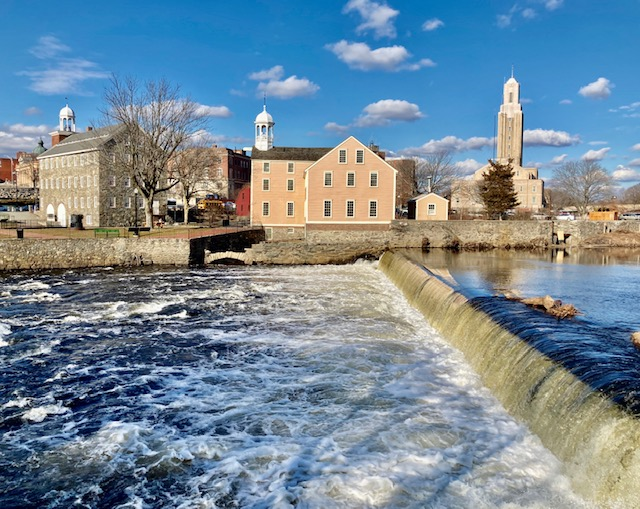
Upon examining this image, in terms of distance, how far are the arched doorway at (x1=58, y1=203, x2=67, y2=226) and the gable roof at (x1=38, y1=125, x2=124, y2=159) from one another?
5.50m

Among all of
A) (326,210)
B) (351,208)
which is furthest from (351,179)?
(326,210)

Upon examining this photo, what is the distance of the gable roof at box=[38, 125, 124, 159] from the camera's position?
44769mm

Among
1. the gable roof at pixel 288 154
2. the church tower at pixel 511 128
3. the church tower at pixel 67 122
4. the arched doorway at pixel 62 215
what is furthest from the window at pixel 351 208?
the church tower at pixel 511 128

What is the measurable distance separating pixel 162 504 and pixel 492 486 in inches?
159

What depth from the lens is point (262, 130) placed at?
159 ft

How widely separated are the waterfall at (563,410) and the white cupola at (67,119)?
60465mm

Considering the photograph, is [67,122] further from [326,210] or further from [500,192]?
[500,192]

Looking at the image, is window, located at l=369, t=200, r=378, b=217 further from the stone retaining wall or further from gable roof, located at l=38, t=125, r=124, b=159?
gable roof, located at l=38, t=125, r=124, b=159

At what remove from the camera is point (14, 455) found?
6.98 metres

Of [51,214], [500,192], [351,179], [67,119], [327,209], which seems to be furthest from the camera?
[67,119]

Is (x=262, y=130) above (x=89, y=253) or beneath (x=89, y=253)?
above

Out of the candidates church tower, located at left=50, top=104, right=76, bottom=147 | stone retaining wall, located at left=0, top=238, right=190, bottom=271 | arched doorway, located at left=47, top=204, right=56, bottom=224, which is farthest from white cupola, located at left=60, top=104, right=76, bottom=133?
stone retaining wall, located at left=0, top=238, right=190, bottom=271

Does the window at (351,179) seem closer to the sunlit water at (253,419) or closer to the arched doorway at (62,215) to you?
the sunlit water at (253,419)

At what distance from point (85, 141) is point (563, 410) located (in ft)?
167
